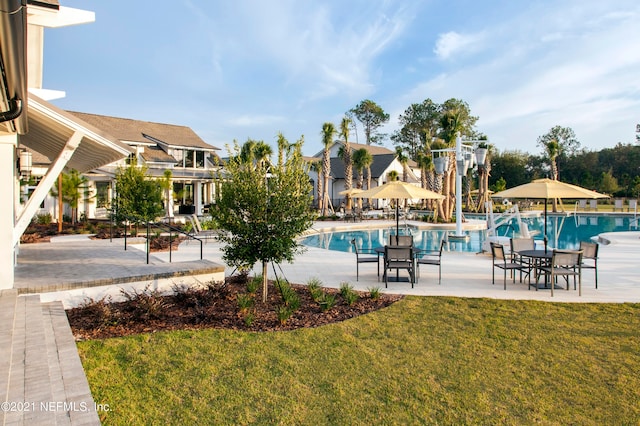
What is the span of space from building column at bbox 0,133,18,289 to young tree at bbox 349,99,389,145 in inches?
2676

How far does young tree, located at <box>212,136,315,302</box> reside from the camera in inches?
286

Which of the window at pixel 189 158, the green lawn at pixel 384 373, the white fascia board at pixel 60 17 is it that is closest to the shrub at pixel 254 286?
the green lawn at pixel 384 373

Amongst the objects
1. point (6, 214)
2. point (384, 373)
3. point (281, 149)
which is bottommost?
point (384, 373)

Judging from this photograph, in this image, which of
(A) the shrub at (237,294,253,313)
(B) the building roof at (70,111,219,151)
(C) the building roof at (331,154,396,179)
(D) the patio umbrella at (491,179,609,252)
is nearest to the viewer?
(A) the shrub at (237,294,253,313)

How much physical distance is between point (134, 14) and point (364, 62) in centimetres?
1480

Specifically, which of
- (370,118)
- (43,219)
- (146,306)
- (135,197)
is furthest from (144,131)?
(370,118)

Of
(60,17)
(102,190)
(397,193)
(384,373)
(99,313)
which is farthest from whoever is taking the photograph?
(102,190)

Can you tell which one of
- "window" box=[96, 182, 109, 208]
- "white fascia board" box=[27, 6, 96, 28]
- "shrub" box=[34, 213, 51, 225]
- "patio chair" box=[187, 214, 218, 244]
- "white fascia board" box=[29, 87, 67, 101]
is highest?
"white fascia board" box=[27, 6, 96, 28]

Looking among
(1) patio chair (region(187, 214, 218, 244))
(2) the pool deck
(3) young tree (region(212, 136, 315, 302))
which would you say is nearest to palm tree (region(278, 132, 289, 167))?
(3) young tree (region(212, 136, 315, 302))

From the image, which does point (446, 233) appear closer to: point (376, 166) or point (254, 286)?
point (254, 286)

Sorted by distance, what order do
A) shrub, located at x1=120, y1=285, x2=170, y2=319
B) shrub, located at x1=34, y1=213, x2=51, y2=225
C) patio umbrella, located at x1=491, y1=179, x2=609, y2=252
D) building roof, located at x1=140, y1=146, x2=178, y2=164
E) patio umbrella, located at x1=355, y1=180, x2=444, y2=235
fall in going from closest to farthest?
shrub, located at x1=120, y1=285, x2=170, y2=319, patio umbrella, located at x1=491, y1=179, x2=609, y2=252, patio umbrella, located at x1=355, y1=180, x2=444, y2=235, shrub, located at x1=34, y1=213, x2=51, y2=225, building roof, located at x1=140, y1=146, x2=178, y2=164

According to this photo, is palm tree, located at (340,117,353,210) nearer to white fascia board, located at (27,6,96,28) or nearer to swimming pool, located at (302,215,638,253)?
swimming pool, located at (302,215,638,253)

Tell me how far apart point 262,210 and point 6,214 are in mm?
4380

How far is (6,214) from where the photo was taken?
6.86 meters
